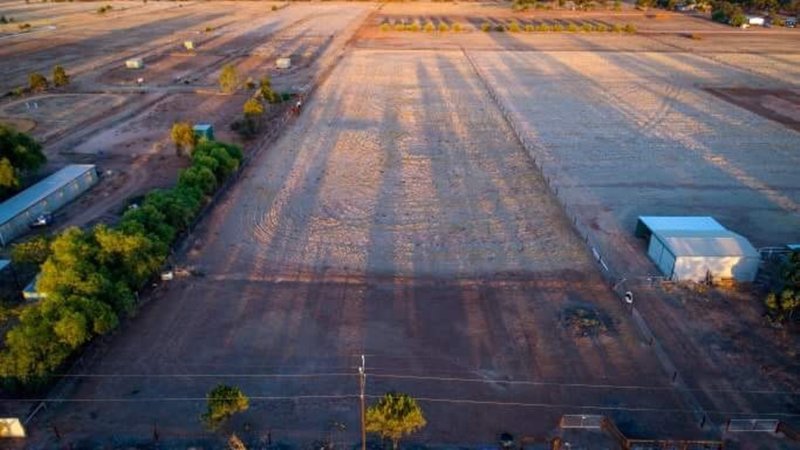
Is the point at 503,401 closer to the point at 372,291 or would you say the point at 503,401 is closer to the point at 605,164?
the point at 372,291

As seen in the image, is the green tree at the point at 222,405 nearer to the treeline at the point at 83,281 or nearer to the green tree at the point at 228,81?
the treeline at the point at 83,281

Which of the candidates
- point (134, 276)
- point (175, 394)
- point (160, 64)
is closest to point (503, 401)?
point (175, 394)

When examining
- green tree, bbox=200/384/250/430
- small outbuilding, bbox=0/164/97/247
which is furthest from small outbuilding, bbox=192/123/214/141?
green tree, bbox=200/384/250/430

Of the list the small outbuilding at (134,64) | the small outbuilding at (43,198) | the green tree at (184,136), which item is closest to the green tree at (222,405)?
the small outbuilding at (43,198)

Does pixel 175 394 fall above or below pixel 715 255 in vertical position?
below

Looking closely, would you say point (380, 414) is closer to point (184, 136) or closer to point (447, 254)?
point (447, 254)

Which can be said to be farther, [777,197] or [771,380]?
[777,197]
